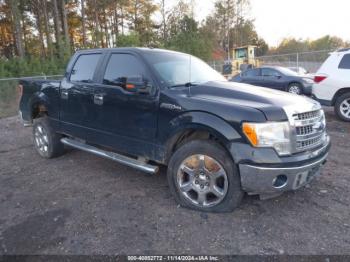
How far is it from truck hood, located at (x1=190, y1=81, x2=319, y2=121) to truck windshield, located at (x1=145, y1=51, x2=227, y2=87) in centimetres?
30

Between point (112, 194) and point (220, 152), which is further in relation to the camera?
point (112, 194)

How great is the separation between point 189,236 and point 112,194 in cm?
141

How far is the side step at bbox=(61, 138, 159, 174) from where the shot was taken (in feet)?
11.8

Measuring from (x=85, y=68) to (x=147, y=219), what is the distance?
106 inches

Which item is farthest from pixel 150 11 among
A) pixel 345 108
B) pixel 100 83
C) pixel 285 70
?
pixel 100 83

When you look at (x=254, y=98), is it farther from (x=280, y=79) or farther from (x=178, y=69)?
(x=280, y=79)

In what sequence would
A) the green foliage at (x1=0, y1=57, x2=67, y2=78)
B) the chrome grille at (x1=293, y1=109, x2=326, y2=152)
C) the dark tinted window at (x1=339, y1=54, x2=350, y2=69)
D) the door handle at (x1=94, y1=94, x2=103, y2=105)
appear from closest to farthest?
1. the chrome grille at (x1=293, y1=109, x2=326, y2=152)
2. the door handle at (x1=94, y1=94, x2=103, y2=105)
3. the dark tinted window at (x1=339, y1=54, x2=350, y2=69)
4. the green foliage at (x1=0, y1=57, x2=67, y2=78)

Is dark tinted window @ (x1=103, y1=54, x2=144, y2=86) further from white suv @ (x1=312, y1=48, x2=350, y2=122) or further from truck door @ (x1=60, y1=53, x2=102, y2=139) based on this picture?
white suv @ (x1=312, y1=48, x2=350, y2=122)

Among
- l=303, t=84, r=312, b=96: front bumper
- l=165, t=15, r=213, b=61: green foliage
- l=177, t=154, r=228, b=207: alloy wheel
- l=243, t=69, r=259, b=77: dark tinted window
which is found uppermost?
l=165, t=15, r=213, b=61: green foliage

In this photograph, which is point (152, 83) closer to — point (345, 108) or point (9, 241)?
point (9, 241)

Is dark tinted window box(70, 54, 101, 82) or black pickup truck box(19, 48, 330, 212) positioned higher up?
dark tinted window box(70, 54, 101, 82)

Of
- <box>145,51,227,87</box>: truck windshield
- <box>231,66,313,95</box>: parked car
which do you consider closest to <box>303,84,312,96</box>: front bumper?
<box>231,66,313,95</box>: parked car

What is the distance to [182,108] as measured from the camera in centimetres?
327

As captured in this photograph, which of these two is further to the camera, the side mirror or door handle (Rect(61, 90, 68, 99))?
door handle (Rect(61, 90, 68, 99))
